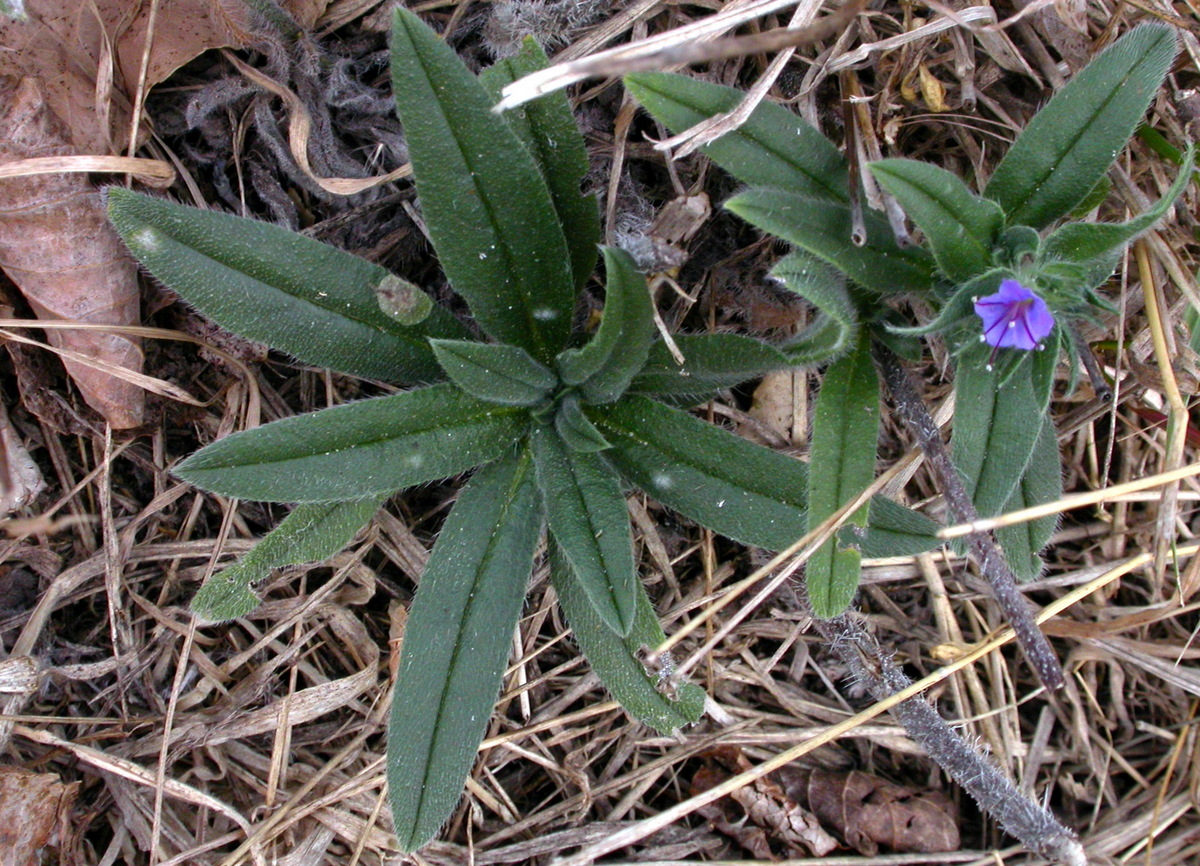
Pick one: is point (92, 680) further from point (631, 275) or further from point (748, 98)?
point (748, 98)

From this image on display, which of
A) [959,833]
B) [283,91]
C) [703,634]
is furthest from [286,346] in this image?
[959,833]

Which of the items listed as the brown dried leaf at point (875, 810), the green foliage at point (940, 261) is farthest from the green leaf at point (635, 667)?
the brown dried leaf at point (875, 810)

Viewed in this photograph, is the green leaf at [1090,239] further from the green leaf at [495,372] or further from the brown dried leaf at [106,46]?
the brown dried leaf at [106,46]

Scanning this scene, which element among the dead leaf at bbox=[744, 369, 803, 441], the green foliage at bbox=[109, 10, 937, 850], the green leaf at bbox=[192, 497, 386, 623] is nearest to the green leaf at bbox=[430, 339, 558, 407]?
→ the green foliage at bbox=[109, 10, 937, 850]

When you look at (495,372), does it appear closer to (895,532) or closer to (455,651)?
(455,651)

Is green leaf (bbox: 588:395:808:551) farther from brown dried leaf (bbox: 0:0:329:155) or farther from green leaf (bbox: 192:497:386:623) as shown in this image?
brown dried leaf (bbox: 0:0:329:155)

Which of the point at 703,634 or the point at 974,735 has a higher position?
the point at 703,634

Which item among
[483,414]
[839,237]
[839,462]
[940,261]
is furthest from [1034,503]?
[483,414]
